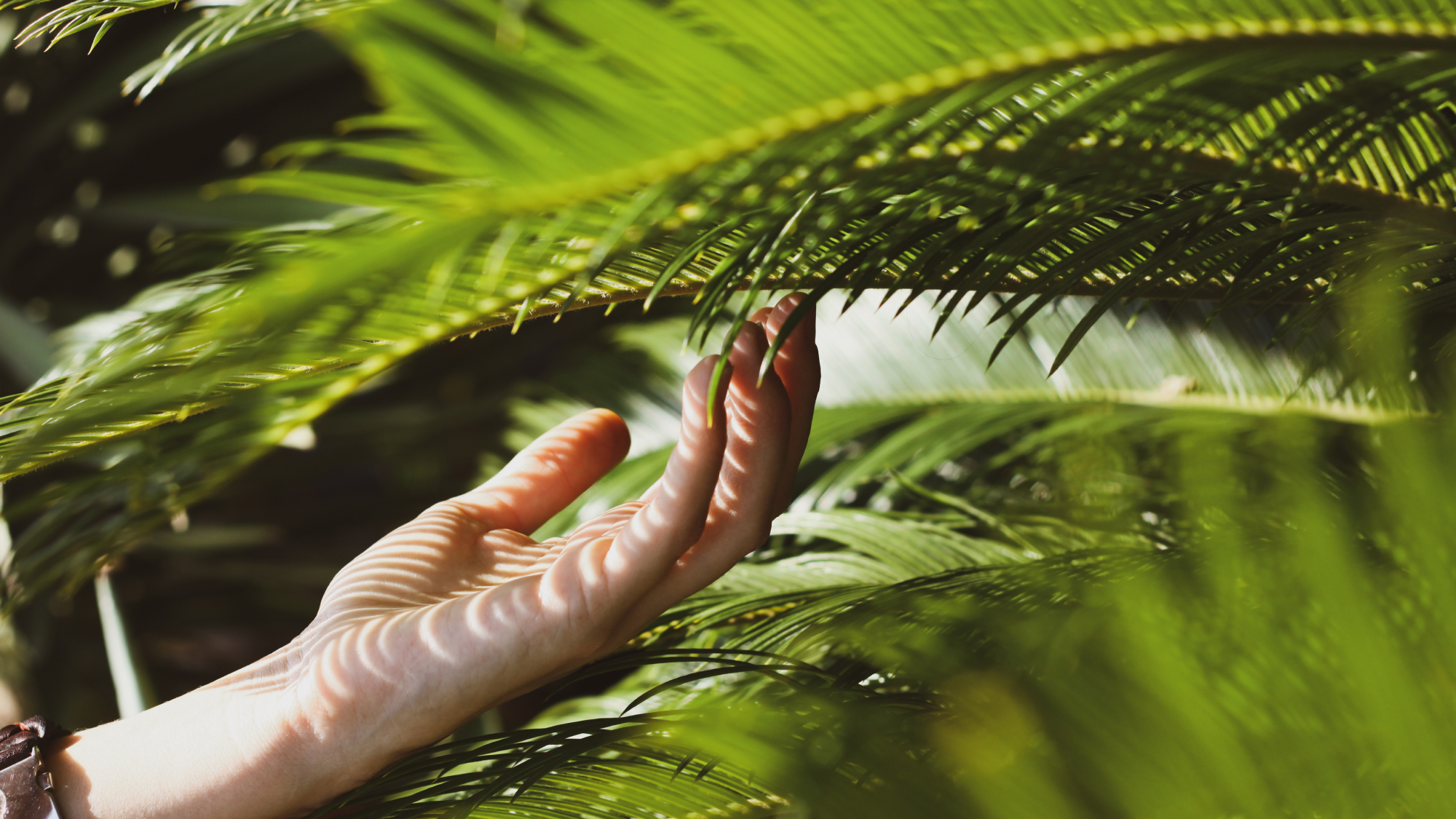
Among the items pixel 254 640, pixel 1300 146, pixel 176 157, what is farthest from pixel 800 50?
pixel 176 157

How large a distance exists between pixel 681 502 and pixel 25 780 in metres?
0.42

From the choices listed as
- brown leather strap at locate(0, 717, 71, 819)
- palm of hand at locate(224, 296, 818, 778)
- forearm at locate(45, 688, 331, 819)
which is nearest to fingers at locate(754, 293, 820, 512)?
palm of hand at locate(224, 296, 818, 778)

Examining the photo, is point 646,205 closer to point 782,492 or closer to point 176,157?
point 782,492

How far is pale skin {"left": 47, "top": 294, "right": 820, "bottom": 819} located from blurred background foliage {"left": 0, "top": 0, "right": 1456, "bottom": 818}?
0.03 m

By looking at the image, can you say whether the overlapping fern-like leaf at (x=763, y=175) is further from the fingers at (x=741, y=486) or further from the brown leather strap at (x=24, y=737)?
the brown leather strap at (x=24, y=737)

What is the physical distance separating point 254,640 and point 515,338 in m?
0.76

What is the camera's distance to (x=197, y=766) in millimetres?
506

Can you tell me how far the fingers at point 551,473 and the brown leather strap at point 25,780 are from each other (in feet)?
0.89

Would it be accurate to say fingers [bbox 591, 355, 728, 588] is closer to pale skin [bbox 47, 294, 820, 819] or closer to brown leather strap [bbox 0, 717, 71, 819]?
pale skin [bbox 47, 294, 820, 819]

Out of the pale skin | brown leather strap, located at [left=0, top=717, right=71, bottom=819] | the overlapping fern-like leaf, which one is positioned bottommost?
brown leather strap, located at [left=0, top=717, right=71, bottom=819]

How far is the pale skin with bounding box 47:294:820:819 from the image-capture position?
1.40ft

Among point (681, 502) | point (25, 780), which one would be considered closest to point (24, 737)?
point (25, 780)

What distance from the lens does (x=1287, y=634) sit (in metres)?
0.25

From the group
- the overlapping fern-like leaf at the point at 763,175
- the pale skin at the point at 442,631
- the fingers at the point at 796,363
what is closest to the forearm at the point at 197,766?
the pale skin at the point at 442,631
